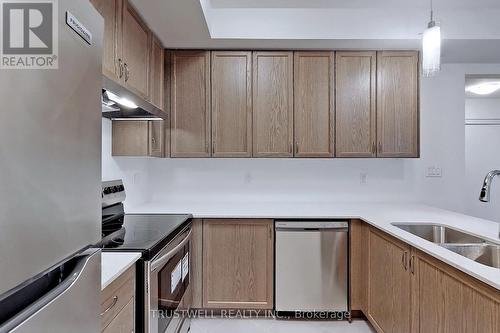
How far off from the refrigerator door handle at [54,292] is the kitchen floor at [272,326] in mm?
1903

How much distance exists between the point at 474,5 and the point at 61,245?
334 centimetres

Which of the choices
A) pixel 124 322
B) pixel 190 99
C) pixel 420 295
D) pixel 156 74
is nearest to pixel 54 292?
pixel 124 322

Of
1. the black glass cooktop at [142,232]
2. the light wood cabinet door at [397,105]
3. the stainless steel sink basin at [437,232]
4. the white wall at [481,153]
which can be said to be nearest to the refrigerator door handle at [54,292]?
the black glass cooktop at [142,232]

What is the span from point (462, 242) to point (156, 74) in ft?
8.43

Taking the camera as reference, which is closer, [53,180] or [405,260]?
[53,180]

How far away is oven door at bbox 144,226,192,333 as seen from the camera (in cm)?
147

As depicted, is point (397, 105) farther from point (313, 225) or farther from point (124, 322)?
point (124, 322)

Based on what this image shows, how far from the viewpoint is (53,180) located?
610 millimetres

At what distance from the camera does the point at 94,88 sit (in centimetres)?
79

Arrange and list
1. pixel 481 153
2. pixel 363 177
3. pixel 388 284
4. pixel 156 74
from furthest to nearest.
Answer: pixel 481 153 < pixel 363 177 < pixel 156 74 < pixel 388 284

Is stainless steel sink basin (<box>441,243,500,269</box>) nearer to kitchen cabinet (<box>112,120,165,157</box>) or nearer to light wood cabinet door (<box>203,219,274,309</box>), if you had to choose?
light wood cabinet door (<box>203,219,274,309</box>)

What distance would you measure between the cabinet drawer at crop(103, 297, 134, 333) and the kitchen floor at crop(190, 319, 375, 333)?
115cm

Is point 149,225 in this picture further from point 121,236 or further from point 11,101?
point 11,101

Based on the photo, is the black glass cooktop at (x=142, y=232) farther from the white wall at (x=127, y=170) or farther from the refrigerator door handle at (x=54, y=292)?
the refrigerator door handle at (x=54, y=292)
